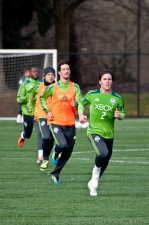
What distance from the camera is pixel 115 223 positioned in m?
10.3

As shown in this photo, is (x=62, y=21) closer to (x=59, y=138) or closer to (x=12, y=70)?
(x=12, y=70)

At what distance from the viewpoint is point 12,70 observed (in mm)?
36969

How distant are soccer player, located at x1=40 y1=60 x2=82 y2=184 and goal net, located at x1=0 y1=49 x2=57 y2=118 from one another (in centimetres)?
1945

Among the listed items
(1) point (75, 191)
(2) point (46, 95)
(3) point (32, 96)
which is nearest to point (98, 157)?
(1) point (75, 191)

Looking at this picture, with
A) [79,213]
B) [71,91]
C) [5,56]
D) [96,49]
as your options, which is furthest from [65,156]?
[96,49]

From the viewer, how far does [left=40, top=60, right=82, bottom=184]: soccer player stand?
47.5 ft

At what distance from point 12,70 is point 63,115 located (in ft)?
73.6

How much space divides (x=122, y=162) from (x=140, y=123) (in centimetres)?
1441

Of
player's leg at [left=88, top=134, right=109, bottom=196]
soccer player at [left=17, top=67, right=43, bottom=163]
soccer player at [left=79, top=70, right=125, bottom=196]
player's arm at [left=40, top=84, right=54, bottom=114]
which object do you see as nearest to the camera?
player's leg at [left=88, top=134, right=109, bottom=196]

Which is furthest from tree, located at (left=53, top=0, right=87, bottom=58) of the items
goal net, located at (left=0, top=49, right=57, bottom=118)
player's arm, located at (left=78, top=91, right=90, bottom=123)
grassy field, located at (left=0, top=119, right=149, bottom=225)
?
player's arm, located at (left=78, top=91, right=90, bottom=123)

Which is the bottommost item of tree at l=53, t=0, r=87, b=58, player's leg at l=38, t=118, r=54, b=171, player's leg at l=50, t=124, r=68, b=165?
player's leg at l=38, t=118, r=54, b=171

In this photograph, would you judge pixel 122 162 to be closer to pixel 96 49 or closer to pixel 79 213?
pixel 79 213

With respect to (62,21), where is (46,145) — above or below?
below

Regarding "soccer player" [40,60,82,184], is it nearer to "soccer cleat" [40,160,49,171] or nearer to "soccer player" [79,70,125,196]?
"soccer player" [79,70,125,196]
